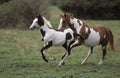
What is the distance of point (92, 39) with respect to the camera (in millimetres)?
14383

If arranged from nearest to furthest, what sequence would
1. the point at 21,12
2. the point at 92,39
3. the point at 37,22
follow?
the point at 37,22
the point at 92,39
the point at 21,12

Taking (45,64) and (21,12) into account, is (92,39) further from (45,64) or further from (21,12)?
(21,12)

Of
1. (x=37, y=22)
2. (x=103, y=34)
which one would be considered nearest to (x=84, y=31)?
(x=103, y=34)

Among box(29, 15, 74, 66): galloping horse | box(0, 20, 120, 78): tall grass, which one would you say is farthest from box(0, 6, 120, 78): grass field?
box(29, 15, 74, 66): galloping horse

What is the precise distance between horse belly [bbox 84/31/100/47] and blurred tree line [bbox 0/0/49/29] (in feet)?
56.3

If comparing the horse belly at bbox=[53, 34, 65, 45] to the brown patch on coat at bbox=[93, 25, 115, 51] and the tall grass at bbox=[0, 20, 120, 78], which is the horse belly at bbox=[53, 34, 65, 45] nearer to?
the tall grass at bbox=[0, 20, 120, 78]

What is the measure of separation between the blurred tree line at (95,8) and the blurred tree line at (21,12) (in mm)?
14832

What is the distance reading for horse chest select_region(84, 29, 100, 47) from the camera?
1435 cm

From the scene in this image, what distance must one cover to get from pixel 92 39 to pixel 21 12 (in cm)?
1873

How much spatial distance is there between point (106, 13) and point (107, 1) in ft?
5.57

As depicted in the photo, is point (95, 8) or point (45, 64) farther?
point (95, 8)

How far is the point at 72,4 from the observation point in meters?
48.0

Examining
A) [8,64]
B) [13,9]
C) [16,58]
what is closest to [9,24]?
[13,9]

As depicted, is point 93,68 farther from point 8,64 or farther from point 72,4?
point 72,4
